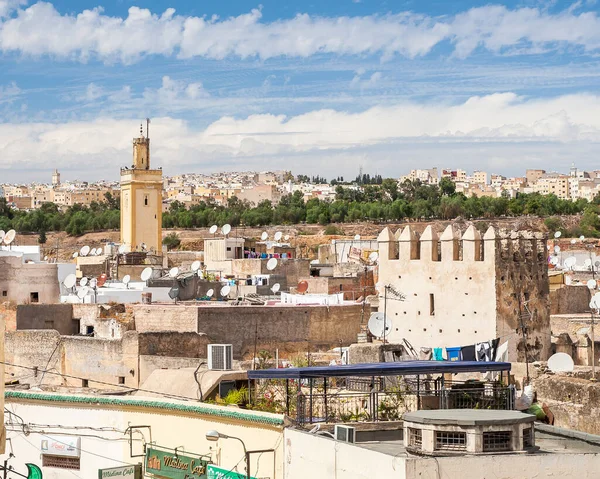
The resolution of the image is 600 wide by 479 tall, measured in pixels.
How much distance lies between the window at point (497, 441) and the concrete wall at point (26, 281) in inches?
887

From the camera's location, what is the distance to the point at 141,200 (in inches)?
2472

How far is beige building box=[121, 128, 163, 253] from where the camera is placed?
62.3m

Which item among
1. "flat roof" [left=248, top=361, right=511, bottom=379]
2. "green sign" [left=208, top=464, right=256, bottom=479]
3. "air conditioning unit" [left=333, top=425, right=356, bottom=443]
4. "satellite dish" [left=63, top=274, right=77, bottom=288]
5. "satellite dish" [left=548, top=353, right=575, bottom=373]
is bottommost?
"green sign" [left=208, top=464, right=256, bottom=479]

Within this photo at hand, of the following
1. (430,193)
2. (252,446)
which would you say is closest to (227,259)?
(252,446)

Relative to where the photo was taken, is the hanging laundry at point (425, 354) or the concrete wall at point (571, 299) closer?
the hanging laundry at point (425, 354)

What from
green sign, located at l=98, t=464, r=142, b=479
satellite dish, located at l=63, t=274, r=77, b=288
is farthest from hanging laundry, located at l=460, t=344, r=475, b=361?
satellite dish, located at l=63, t=274, r=77, b=288

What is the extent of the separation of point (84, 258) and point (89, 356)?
26.3 metres

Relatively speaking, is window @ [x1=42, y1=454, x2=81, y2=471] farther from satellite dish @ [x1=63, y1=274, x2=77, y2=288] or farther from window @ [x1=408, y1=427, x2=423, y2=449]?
satellite dish @ [x1=63, y1=274, x2=77, y2=288]

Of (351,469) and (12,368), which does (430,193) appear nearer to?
(12,368)

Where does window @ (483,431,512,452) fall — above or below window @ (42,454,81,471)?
above

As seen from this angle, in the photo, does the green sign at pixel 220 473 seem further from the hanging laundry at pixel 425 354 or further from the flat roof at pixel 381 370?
the hanging laundry at pixel 425 354

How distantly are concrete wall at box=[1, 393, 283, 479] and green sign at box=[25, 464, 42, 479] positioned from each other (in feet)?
0.22

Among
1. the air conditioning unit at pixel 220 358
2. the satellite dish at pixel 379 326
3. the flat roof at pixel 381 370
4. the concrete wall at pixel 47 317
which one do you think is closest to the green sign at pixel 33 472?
the air conditioning unit at pixel 220 358

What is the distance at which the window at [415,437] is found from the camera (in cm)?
1069
